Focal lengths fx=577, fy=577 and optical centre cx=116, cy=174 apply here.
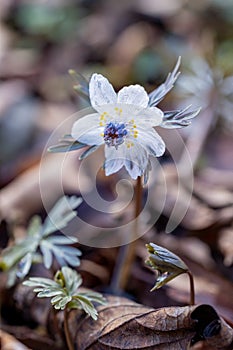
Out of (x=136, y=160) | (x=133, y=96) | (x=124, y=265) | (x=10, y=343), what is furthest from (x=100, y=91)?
(x=10, y=343)

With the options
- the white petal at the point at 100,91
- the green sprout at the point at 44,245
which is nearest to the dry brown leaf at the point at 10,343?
the green sprout at the point at 44,245

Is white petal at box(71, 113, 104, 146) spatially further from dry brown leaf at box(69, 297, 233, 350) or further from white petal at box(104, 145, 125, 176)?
dry brown leaf at box(69, 297, 233, 350)

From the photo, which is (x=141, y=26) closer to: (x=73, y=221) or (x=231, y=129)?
(x=231, y=129)

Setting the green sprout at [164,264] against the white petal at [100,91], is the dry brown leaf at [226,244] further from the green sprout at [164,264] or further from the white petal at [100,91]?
the white petal at [100,91]

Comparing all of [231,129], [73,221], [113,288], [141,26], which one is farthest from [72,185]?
[141,26]

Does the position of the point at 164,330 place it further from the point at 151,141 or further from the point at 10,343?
the point at 10,343

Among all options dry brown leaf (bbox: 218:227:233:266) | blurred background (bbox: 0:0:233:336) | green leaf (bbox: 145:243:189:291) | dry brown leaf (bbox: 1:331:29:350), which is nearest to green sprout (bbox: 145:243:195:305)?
green leaf (bbox: 145:243:189:291)
